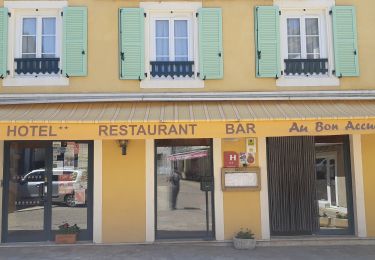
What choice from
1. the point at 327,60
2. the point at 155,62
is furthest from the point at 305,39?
the point at 155,62

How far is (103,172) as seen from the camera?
37.2 ft

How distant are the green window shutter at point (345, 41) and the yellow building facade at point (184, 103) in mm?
26

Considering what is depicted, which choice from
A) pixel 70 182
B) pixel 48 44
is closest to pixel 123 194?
pixel 70 182

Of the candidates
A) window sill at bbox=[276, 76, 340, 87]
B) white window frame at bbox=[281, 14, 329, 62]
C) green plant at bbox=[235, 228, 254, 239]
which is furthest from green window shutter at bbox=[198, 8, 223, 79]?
green plant at bbox=[235, 228, 254, 239]

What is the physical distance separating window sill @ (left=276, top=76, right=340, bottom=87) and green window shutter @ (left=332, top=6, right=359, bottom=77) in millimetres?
245

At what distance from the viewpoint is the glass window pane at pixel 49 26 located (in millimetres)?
11695

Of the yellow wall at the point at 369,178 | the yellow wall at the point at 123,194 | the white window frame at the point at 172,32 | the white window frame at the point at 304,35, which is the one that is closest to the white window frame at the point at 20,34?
the yellow wall at the point at 123,194

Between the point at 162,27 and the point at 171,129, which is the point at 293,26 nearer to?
the point at 162,27

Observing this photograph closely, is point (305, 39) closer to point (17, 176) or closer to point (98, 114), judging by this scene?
point (98, 114)

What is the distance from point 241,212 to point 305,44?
474 cm

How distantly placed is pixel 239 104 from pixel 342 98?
2659mm

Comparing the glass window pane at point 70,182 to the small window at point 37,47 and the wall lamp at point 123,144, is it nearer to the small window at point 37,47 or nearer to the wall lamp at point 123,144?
the wall lamp at point 123,144

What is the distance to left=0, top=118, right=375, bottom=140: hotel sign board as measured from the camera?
31.3 feet

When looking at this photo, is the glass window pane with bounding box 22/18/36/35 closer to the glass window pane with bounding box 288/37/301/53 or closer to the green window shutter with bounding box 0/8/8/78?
the green window shutter with bounding box 0/8/8/78
